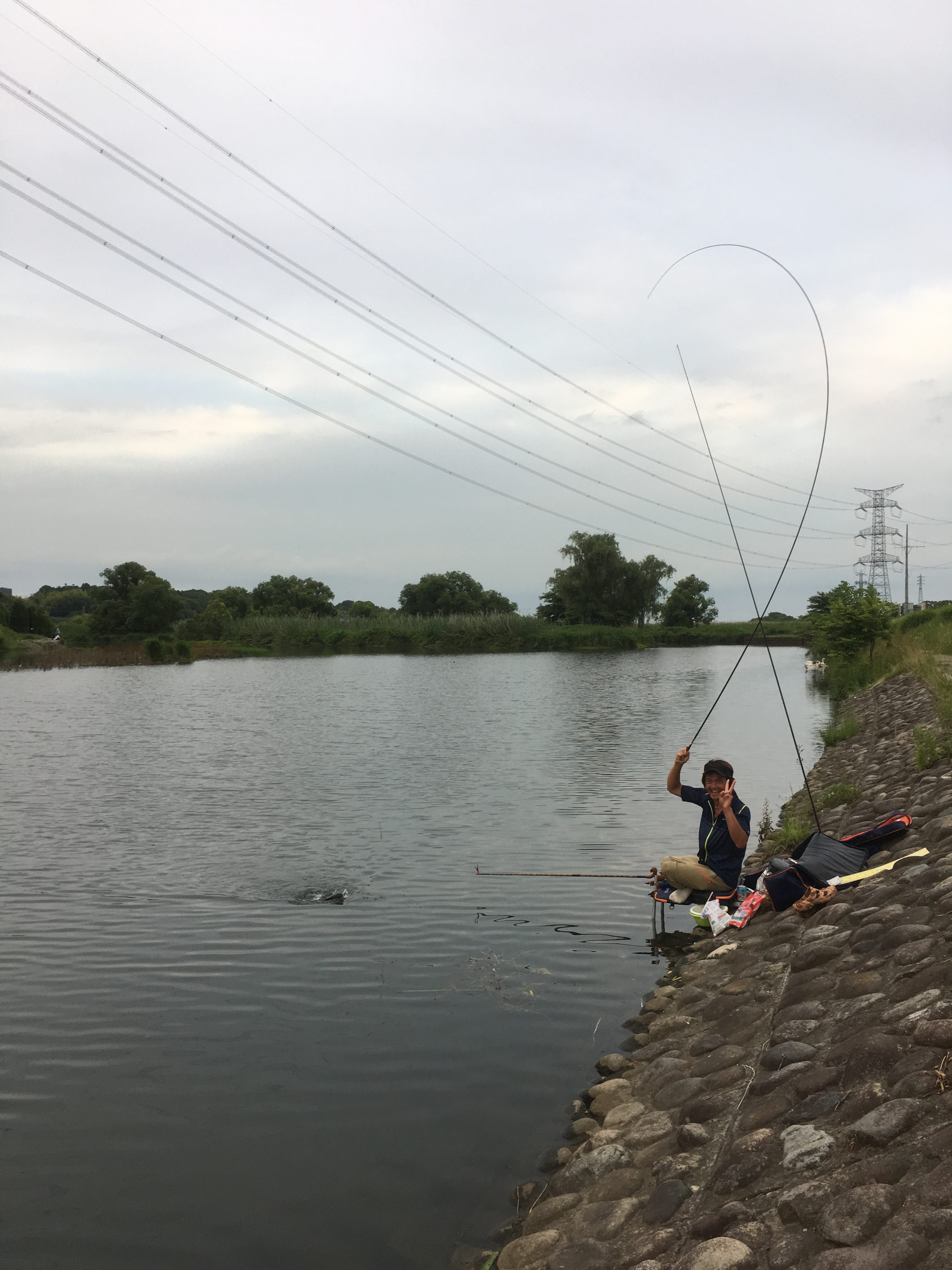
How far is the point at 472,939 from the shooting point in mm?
10867

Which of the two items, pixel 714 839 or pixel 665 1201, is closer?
pixel 665 1201

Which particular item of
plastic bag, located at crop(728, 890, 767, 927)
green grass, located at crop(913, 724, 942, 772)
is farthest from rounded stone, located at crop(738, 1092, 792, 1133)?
green grass, located at crop(913, 724, 942, 772)

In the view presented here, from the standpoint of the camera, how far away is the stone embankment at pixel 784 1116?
3.92m

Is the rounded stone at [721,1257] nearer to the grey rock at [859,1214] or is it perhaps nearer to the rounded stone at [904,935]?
the grey rock at [859,1214]

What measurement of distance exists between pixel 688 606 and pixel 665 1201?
413 feet

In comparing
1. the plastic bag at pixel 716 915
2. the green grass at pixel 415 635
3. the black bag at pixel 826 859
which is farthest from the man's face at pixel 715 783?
the green grass at pixel 415 635

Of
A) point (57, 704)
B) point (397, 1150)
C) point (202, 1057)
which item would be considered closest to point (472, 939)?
point (202, 1057)

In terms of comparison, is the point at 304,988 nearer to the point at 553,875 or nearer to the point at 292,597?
the point at 553,875

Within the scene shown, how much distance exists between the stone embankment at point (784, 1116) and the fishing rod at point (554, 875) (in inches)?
107

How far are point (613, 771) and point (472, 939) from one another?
1215cm

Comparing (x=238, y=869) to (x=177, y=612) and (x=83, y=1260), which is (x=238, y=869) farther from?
(x=177, y=612)

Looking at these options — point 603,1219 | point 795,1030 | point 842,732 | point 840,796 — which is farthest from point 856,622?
point 603,1219

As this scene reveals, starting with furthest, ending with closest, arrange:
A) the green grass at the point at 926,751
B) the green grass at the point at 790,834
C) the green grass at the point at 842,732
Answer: the green grass at the point at 842,732 < the green grass at the point at 926,751 < the green grass at the point at 790,834

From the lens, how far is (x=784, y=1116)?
5000 millimetres
